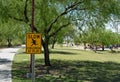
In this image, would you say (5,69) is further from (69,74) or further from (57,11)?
(57,11)

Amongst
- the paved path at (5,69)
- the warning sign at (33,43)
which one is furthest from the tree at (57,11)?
the warning sign at (33,43)

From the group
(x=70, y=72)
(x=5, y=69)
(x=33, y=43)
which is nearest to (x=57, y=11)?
(x=70, y=72)

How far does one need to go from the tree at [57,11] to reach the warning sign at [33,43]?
12.7 meters

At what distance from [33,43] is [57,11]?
14701mm

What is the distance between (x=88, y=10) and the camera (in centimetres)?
2289

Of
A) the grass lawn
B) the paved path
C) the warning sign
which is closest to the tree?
the grass lawn

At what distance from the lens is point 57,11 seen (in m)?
24.1

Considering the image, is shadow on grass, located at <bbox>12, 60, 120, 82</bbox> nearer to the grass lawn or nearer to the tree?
the grass lawn

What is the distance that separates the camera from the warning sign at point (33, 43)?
9.53 meters

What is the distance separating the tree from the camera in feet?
72.3

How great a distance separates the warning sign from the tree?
41.5ft

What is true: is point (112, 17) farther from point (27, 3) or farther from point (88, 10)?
point (27, 3)

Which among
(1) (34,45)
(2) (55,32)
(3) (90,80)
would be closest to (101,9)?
(2) (55,32)

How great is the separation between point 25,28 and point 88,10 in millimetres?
4810
